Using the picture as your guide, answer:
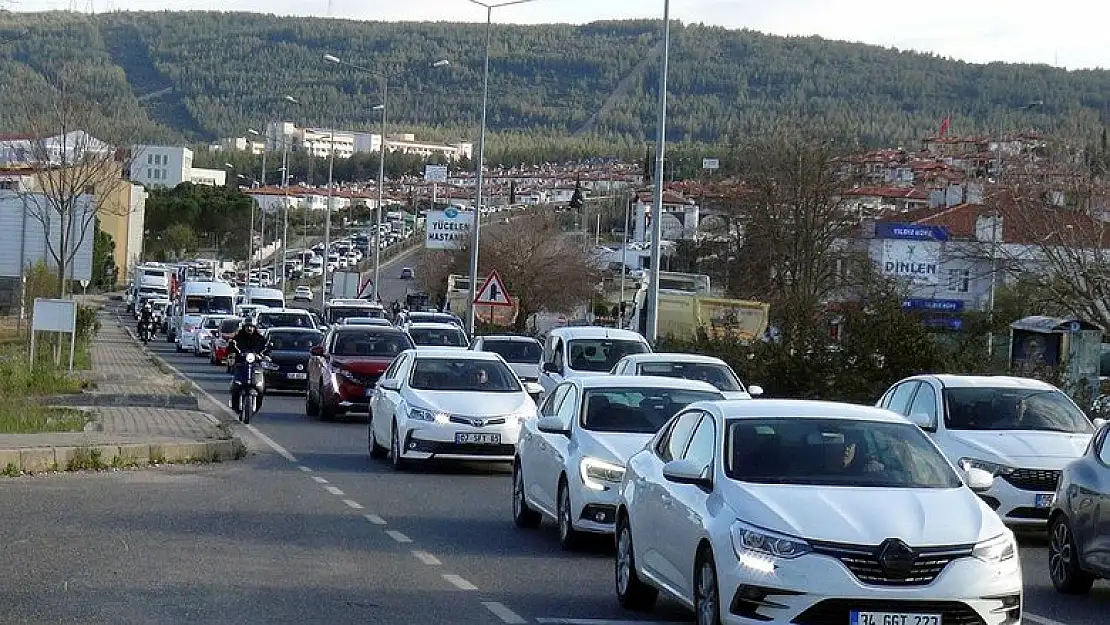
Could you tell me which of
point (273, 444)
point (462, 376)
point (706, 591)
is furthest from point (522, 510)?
point (273, 444)

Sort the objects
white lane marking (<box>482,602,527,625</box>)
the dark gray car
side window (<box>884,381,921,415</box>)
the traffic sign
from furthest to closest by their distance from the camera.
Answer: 1. the traffic sign
2. side window (<box>884,381,921,415</box>)
3. the dark gray car
4. white lane marking (<box>482,602,527,625</box>)

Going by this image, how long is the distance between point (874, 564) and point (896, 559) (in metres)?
0.12

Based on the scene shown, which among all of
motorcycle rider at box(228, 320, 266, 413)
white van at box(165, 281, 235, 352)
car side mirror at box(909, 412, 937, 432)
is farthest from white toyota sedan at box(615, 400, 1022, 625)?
white van at box(165, 281, 235, 352)

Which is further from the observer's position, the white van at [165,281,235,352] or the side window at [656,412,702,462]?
the white van at [165,281,235,352]

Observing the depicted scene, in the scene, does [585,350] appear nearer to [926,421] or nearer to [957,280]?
[926,421]

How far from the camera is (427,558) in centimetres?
1477

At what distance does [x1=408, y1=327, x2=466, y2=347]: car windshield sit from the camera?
44.7 meters

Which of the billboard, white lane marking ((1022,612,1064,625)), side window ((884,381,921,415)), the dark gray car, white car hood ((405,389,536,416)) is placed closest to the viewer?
white lane marking ((1022,612,1064,625))

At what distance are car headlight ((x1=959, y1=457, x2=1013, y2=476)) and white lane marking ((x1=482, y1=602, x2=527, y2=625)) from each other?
6.97 metres

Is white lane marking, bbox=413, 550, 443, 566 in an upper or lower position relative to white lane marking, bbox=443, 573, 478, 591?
lower

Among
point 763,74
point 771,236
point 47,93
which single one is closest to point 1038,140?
point 771,236

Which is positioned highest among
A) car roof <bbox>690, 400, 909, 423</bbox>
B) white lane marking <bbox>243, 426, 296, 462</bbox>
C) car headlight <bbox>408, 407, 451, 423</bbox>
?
car roof <bbox>690, 400, 909, 423</bbox>

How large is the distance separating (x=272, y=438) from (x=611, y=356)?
21.3ft

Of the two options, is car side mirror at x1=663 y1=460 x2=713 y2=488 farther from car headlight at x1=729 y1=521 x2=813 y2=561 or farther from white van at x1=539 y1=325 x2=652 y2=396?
white van at x1=539 y1=325 x2=652 y2=396
